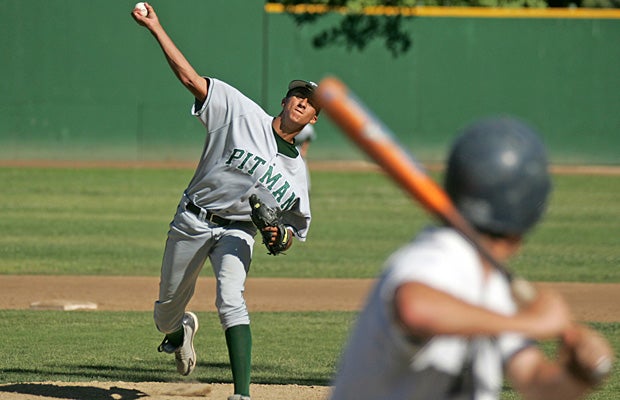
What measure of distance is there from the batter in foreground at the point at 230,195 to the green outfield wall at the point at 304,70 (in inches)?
793

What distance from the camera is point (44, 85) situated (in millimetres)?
26812

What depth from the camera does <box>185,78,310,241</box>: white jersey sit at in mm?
6629

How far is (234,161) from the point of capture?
21.7 feet

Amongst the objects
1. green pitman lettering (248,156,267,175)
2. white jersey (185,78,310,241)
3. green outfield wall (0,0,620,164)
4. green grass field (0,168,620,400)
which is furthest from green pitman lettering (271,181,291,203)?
green outfield wall (0,0,620,164)

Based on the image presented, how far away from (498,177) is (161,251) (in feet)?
40.2

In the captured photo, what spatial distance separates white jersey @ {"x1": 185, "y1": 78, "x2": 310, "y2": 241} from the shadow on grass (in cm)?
134

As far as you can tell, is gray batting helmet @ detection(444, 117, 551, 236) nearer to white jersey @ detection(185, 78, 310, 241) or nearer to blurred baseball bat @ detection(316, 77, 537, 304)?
blurred baseball bat @ detection(316, 77, 537, 304)

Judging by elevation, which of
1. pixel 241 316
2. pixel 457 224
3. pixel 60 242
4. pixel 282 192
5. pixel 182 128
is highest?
pixel 457 224

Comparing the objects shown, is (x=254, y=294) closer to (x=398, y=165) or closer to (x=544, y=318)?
(x=398, y=165)

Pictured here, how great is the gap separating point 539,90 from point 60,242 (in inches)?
625

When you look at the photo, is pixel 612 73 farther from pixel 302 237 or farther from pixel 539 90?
pixel 302 237


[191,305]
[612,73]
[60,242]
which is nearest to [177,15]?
[612,73]

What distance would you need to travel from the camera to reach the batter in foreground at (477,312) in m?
2.39

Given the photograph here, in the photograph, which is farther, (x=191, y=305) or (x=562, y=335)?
(x=191, y=305)
